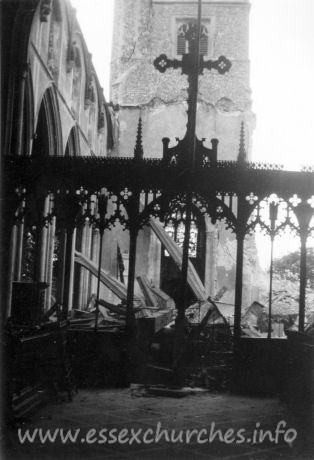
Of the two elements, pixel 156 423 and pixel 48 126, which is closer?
pixel 156 423

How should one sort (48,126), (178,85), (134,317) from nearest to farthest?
(134,317) → (48,126) → (178,85)

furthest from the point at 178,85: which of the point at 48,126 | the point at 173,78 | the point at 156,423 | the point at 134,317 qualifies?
the point at 156,423

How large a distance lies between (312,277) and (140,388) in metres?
21.9

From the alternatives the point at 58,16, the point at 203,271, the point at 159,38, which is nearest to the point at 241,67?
the point at 159,38

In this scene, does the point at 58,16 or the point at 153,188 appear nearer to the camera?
the point at 153,188

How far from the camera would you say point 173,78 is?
25812 mm

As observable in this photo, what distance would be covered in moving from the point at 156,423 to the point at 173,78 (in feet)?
71.7

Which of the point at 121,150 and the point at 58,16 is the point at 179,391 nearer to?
the point at 58,16

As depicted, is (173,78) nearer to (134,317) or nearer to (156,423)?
(134,317)

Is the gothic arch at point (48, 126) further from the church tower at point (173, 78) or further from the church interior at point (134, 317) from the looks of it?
the church tower at point (173, 78)

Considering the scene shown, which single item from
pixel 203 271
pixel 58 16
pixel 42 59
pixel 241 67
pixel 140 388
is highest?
pixel 241 67

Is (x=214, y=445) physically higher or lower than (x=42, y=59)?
lower

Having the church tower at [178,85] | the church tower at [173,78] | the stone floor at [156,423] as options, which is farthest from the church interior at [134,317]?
the church tower at [173,78]

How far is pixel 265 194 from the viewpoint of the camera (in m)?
8.12
